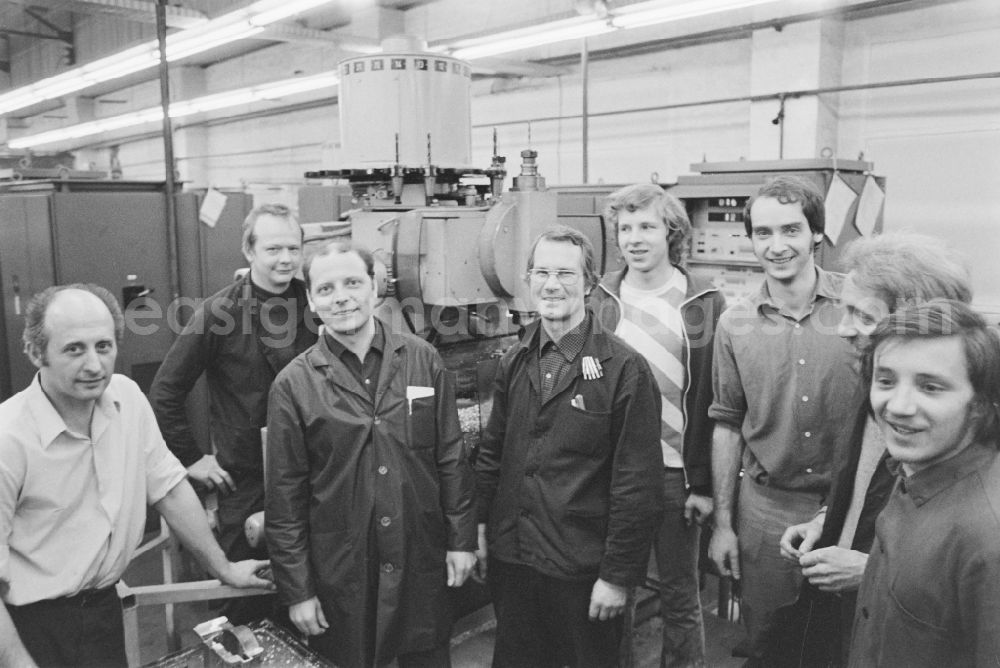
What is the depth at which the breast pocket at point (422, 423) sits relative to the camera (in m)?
1.53

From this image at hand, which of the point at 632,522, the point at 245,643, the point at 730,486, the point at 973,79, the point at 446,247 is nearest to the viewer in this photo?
the point at 245,643

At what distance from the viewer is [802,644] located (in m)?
1.50

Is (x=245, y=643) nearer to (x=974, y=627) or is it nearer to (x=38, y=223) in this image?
(x=974, y=627)

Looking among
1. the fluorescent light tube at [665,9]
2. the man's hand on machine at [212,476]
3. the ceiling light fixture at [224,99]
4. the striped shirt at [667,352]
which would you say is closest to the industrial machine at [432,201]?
the striped shirt at [667,352]

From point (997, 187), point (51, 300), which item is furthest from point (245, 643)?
point (997, 187)

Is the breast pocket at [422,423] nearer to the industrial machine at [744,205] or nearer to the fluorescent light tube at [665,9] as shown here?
the industrial machine at [744,205]

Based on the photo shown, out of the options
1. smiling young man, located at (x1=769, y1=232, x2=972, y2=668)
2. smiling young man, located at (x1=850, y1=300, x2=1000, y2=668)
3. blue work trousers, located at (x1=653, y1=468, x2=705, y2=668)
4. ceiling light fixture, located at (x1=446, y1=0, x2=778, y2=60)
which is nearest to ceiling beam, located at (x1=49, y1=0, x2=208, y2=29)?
ceiling light fixture, located at (x1=446, y1=0, x2=778, y2=60)

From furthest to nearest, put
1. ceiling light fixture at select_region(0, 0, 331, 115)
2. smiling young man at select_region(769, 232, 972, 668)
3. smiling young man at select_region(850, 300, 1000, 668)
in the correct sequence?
ceiling light fixture at select_region(0, 0, 331, 115) → smiling young man at select_region(769, 232, 972, 668) → smiling young man at select_region(850, 300, 1000, 668)

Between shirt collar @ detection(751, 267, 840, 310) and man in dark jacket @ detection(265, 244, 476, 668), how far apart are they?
0.73 metres

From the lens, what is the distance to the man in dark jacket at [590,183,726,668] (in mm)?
1753

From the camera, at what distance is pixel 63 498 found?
1323 mm

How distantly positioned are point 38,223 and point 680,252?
271 centimetres

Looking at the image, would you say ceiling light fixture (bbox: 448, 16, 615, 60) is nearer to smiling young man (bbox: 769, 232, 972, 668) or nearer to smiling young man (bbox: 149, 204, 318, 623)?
smiling young man (bbox: 149, 204, 318, 623)

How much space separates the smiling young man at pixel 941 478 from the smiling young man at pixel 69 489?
1288mm
